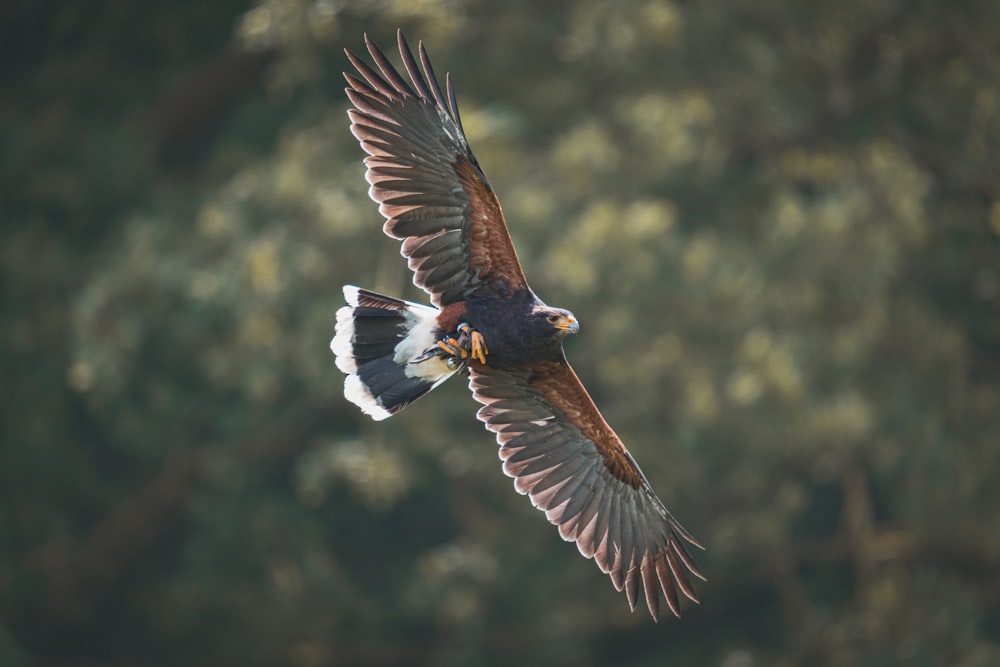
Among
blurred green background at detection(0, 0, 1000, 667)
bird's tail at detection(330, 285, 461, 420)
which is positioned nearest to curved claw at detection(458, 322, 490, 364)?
bird's tail at detection(330, 285, 461, 420)

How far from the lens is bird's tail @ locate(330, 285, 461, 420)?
648cm

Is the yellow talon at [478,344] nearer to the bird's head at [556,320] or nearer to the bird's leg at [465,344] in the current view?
the bird's leg at [465,344]

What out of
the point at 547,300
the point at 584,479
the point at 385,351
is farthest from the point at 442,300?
the point at 547,300

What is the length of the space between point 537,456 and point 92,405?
6.28 m

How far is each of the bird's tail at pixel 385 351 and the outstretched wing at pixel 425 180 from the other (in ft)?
0.73

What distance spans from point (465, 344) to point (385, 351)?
0.45 meters

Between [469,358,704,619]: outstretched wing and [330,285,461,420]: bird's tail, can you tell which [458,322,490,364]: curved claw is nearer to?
[330,285,461,420]: bird's tail

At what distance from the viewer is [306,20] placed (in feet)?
38.3

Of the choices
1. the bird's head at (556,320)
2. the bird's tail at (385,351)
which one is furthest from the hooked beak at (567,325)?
the bird's tail at (385,351)

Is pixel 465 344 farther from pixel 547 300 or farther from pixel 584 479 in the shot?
pixel 547 300

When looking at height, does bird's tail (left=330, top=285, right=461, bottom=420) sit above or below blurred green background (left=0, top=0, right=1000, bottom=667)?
below

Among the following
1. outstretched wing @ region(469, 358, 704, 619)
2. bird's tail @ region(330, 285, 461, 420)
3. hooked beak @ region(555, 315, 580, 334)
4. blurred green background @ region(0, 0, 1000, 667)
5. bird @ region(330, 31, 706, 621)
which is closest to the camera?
hooked beak @ region(555, 315, 580, 334)

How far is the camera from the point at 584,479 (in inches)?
281

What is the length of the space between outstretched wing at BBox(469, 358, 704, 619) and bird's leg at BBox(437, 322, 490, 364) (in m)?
0.57
